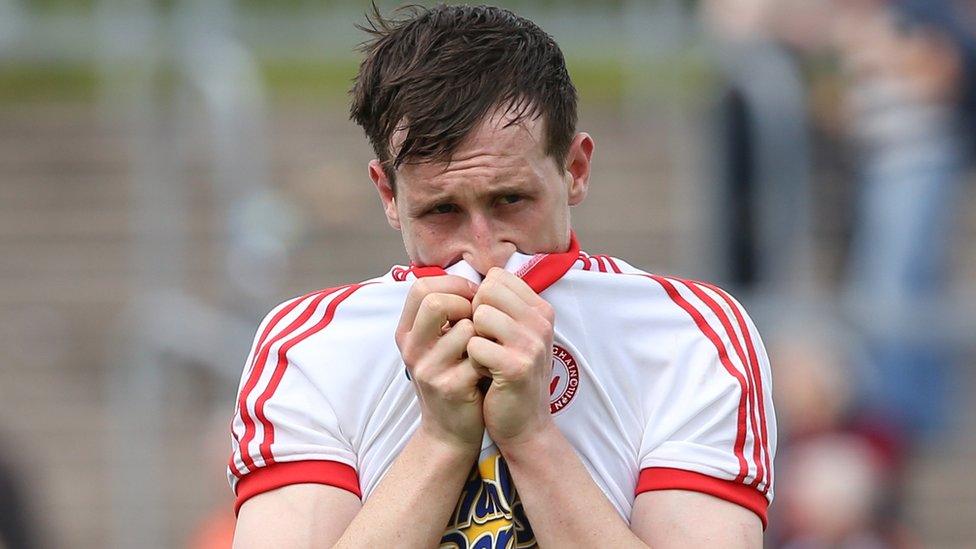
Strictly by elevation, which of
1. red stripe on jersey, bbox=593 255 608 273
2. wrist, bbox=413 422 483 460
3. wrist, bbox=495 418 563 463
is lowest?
wrist, bbox=413 422 483 460

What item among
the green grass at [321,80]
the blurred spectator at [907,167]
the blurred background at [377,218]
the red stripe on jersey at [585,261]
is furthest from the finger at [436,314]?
the green grass at [321,80]

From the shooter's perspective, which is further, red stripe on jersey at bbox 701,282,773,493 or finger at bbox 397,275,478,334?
red stripe on jersey at bbox 701,282,773,493

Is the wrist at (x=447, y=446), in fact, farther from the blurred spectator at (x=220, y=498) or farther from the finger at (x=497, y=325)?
the blurred spectator at (x=220, y=498)

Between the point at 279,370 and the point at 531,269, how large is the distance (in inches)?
17.0

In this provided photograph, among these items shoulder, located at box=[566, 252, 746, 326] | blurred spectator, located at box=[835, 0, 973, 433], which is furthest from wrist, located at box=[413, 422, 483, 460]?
blurred spectator, located at box=[835, 0, 973, 433]

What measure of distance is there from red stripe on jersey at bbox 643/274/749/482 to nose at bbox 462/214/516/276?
0.93ft

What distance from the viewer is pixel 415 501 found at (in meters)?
2.35

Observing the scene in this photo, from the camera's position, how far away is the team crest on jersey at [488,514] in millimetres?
2412

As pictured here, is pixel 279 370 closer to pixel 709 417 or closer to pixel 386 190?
pixel 386 190

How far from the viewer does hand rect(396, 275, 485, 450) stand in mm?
2324

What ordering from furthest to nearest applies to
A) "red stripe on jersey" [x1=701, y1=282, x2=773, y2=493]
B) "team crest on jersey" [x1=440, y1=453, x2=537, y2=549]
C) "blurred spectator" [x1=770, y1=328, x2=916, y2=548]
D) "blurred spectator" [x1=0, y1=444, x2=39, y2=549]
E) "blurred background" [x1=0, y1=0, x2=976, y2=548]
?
"blurred spectator" [x1=0, y1=444, x2=39, y2=549] → "blurred background" [x1=0, y1=0, x2=976, y2=548] → "blurred spectator" [x1=770, y1=328, x2=916, y2=548] → "red stripe on jersey" [x1=701, y1=282, x2=773, y2=493] → "team crest on jersey" [x1=440, y1=453, x2=537, y2=549]

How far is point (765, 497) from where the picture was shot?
251 cm

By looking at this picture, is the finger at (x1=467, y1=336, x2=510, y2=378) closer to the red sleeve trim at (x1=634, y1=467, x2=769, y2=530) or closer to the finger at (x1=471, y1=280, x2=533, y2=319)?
the finger at (x1=471, y1=280, x2=533, y2=319)

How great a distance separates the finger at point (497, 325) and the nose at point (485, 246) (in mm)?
152
